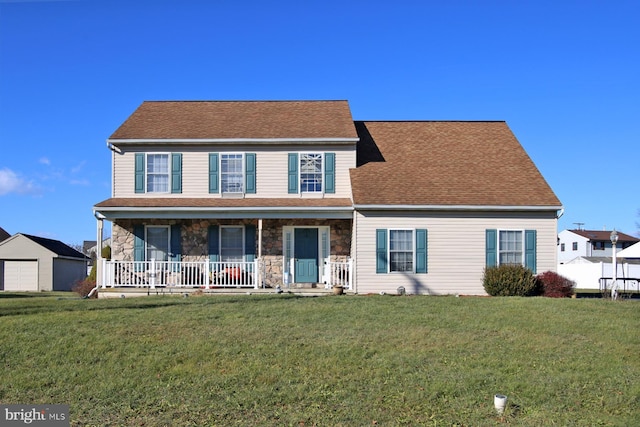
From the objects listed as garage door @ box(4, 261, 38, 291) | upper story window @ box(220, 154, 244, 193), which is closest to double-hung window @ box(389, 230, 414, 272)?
upper story window @ box(220, 154, 244, 193)

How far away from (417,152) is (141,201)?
30.2ft

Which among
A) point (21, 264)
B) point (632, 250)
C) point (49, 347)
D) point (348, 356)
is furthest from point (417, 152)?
point (21, 264)

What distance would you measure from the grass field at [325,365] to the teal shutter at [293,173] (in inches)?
289

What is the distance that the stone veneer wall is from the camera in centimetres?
2102

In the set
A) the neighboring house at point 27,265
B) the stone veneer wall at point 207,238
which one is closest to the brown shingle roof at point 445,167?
the stone veneer wall at point 207,238

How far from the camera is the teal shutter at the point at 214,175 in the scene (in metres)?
21.3

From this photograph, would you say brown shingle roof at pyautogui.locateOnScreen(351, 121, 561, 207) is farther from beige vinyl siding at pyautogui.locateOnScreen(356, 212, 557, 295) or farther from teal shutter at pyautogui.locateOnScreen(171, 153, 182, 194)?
teal shutter at pyautogui.locateOnScreen(171, 153, 182, 194)

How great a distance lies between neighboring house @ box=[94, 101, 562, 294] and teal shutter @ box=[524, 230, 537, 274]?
0.10ft

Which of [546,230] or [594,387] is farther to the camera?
[546,230]

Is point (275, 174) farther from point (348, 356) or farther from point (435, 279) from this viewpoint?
point (348, 356)

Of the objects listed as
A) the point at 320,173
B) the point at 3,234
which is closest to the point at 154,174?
the point at 320,173

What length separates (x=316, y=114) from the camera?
23422 millimetres

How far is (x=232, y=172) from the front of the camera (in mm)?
21469

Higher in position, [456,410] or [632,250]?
[632,250]
